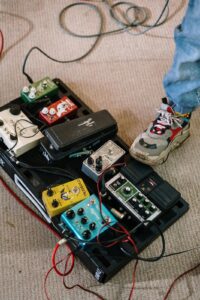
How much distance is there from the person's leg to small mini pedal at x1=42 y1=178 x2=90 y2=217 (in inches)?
9.1

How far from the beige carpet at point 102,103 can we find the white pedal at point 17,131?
0.17 metres

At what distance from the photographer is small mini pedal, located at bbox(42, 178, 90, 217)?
1194 mm

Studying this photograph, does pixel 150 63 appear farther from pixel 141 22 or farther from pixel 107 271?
pixel 107 271

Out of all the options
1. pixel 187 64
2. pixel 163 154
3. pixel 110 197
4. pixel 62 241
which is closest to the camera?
pixel 187 64

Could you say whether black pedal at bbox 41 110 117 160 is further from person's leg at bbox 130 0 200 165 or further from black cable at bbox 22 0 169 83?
black cable at bbox 22 0 169 83

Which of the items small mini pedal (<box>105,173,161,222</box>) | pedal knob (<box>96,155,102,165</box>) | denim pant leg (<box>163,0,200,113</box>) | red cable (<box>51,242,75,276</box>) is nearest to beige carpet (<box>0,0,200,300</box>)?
red cable (<box>51,242,75,276</box>)

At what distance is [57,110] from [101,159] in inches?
10.3

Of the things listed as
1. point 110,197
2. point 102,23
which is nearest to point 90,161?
point 110,197

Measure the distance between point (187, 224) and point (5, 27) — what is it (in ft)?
3.93

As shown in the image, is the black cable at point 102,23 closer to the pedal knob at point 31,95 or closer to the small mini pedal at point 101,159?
the pedal knob at point 31,95

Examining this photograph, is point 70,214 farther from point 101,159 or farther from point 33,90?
point 33,90

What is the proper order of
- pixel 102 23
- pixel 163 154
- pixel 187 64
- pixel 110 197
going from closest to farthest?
pixel 187 64 → pixel 110 197 → pixel 163 154 → pixel 102 23

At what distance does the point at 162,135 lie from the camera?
140 centimetres

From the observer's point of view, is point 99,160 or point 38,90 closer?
point 99,160
